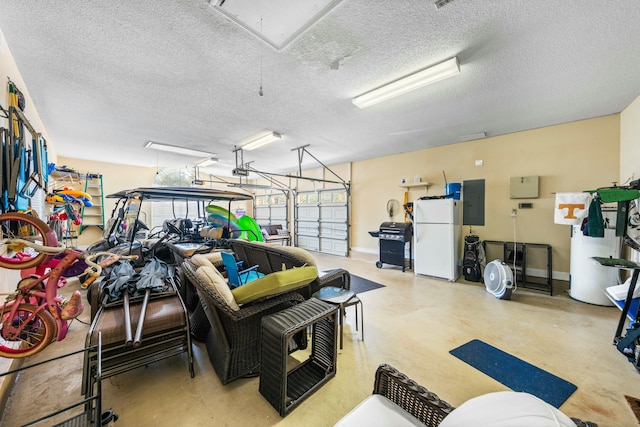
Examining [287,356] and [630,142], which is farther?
[630,142]

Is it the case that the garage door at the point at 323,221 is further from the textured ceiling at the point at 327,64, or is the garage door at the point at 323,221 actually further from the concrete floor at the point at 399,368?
the concrete floor at the point at 399,368

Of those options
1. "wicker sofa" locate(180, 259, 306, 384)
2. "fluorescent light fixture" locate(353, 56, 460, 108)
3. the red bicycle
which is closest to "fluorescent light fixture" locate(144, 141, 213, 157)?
"fluorescent light fixture" locate(353, 56, 460, 108)

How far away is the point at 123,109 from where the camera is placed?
3.66m

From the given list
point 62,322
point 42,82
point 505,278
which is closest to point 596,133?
point 505,278

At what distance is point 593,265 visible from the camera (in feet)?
11.7

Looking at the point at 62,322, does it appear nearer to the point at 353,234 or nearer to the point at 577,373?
the point at 577,373

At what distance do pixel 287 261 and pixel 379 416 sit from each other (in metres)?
1.96

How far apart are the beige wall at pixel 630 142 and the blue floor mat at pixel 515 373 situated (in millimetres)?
3216

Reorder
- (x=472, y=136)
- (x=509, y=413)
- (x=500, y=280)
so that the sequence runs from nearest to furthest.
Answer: (x=509, y=413), (x=500, y=280), (x=472, y=136)

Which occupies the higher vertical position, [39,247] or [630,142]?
[630,142]

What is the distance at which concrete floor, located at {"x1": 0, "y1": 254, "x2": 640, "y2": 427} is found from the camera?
66.6 inches

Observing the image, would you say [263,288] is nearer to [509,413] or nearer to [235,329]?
[235,329]

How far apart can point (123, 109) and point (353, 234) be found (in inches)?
246

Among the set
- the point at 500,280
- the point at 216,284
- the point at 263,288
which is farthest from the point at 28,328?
the point at 500,280
